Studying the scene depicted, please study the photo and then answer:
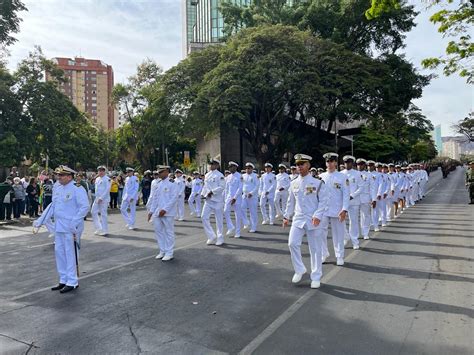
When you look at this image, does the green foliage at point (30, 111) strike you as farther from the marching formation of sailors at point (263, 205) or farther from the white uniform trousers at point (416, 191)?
the white uniform trousers at point (416, 191)

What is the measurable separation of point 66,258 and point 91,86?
136 meters

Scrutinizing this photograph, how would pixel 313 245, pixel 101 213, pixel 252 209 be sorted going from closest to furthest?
1. pixel 313 245
2. pixel 101 213
3. pixel 252 209

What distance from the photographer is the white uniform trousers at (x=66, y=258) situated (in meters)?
6.53

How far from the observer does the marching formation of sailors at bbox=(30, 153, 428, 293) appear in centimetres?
657

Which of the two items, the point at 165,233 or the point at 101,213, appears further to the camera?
the point at 101,213

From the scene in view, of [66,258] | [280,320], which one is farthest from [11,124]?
[280,320]

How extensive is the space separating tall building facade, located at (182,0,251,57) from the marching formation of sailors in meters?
52.3

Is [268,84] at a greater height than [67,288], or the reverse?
[268,84]

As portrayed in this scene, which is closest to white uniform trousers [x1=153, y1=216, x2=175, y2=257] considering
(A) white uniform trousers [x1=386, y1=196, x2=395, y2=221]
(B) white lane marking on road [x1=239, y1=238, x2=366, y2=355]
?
(B) white lane marking on road [x1=239, y1=238, x2=366, y2=355]

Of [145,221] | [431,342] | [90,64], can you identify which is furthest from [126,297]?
[90,64]

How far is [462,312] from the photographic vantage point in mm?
5277

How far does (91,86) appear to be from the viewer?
132000 millimetres

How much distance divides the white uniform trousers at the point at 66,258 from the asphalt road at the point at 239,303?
0.23 metres

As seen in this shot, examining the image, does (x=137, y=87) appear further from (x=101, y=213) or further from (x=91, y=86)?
(x=91, y=86)
